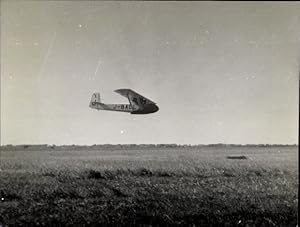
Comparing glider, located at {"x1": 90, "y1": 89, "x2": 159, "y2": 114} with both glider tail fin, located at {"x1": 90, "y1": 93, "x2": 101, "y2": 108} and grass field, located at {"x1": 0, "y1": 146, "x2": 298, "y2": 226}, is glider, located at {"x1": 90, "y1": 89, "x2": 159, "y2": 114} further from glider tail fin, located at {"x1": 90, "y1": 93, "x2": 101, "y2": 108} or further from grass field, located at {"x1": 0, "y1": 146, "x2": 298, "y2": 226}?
grass field, located at {"x1": 0, "y1": 146, "x2": 298, "y2": 226}

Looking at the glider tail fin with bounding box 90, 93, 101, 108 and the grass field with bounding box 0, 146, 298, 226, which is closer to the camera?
the grass field with bounding box 0, 146, 298, 226

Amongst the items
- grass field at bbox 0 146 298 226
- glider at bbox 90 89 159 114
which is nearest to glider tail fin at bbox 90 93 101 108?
glider at bbox 90 89 159 114

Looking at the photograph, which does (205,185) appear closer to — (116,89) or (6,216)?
(116,89)

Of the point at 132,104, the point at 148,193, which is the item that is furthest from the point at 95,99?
the point at 148,193

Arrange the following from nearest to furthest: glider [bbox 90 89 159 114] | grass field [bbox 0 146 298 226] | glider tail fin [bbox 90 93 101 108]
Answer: grass field [bbox 0 146 298 226]
glider [bbox 90 89 159 114]
glider tail fin [bbox 90 93 101 108]

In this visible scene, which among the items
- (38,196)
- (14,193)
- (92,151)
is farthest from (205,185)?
(92,151)

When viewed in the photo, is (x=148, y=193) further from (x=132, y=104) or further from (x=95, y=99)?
(x=95, y=99)
